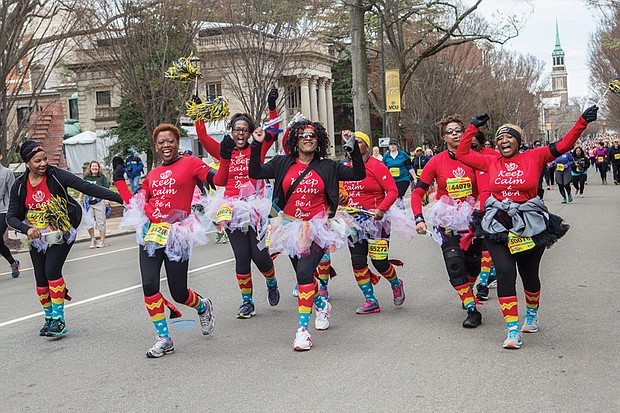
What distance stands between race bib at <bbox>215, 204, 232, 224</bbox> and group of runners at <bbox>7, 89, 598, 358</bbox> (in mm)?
19

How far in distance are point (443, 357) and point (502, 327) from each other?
1.23 m

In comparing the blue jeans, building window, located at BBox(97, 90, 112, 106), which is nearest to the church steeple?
building window, located at BBox(97, 90, 112, 106)

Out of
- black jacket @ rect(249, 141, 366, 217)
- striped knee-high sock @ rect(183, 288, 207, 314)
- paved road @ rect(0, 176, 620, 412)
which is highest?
black jacket @ rect(249, 141, 366, 217)

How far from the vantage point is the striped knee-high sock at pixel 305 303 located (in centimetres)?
680

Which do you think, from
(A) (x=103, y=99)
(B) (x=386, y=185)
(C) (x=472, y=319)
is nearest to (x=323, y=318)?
(C) (x=472, y=319)

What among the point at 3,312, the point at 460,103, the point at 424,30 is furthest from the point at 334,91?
the point at 3,312

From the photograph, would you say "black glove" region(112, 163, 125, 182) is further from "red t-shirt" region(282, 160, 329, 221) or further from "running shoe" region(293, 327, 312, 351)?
"running shoe" region(293, 327, 312, 351)

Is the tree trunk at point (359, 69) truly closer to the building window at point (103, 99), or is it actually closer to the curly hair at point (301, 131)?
the curly hair at point (301, 131)

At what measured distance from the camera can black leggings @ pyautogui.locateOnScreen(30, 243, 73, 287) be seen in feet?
24.8

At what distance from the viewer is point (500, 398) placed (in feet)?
17.2

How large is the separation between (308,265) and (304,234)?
0.87 feet

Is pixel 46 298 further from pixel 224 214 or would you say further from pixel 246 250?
pixel 246 250

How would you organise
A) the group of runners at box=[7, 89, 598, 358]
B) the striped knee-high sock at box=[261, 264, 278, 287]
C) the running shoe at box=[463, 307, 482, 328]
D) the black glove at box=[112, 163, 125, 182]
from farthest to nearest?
the striped knee-high sock at box=[261, 264, 278, 287] → the running shoe at box=[463, 307, 482, 328] → the black glove at box=[112, 163, 125, 182] → the group of runners at box=[7, 89, 598, 358]

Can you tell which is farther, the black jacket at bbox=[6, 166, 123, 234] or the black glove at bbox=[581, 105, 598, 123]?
the black jacket at bbox=[6, 166, 123, 234]
